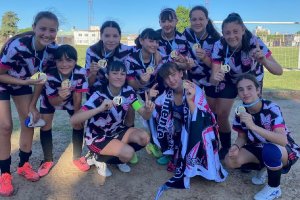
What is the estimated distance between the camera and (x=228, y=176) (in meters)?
3.90

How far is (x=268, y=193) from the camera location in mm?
3371

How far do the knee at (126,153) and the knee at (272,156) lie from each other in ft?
4.81

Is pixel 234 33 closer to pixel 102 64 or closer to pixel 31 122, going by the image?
pixel 102 64

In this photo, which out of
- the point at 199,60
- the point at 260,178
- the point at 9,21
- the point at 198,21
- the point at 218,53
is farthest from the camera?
the point at 9,21

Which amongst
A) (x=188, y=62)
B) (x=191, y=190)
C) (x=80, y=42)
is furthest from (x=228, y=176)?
(x=80, y=42)

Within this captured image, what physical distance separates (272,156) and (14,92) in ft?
9.27

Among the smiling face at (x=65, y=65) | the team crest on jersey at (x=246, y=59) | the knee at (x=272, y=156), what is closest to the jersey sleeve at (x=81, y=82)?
the smiling face at (x=65, y=65)

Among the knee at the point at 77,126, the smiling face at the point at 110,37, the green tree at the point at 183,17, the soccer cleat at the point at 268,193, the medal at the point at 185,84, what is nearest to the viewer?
the soccer cleat at the point at 268,193

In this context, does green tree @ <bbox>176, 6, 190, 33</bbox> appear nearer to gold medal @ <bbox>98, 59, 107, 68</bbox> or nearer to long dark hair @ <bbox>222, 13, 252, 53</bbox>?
long dark hair @ <bbox>222, 13, 252, 53</bbox>

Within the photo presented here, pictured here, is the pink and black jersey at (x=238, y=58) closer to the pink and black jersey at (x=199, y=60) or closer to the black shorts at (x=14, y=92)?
the pink and black jersey at (x=199, y=60)

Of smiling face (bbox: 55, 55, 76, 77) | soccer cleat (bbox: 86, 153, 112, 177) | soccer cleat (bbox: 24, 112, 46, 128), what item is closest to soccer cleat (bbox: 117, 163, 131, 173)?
soccer cleat (bbox: 86, 153, 112, 177)

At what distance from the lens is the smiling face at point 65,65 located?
3710 mm

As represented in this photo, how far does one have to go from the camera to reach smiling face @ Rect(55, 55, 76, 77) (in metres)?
3.71

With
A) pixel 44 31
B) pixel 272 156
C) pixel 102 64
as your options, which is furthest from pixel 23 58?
pixel 272 156
